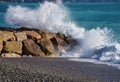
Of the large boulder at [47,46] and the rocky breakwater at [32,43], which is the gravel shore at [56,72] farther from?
the large boulder at [47,46]

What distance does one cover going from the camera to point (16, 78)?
15.6 meters

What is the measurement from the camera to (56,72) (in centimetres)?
1745

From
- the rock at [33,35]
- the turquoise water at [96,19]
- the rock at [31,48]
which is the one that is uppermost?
the rock at [33,35]

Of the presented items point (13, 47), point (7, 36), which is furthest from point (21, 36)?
point (13, 47)

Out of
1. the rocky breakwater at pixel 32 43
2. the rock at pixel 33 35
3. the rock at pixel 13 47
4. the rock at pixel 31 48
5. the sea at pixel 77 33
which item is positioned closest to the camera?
the sea at pixel 77 33

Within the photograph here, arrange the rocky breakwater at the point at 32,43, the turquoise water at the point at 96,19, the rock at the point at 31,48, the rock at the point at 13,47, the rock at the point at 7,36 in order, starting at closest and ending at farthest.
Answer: the rock at the point at 13,47
the rocky breakwater at the point at 32,43
the rock at the point at 31,48
the rock at the point at 7,36
the turquoise water at the point at 96,19

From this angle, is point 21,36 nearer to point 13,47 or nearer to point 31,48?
point 31,48

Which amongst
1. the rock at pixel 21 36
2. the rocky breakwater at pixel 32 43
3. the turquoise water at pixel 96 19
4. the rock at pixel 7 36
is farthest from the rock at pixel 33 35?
the turquoise water at pixel 96 19

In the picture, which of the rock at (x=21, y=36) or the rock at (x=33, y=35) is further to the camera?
the rock at (x=33, y=35)

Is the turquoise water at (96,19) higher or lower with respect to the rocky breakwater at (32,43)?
lower

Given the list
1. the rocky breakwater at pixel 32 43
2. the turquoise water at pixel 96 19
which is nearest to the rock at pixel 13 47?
the rocky breakwater at pixel 32 43

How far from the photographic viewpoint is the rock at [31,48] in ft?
73.8

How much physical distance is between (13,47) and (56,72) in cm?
520

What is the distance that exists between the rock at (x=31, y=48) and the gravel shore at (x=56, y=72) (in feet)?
5.49
